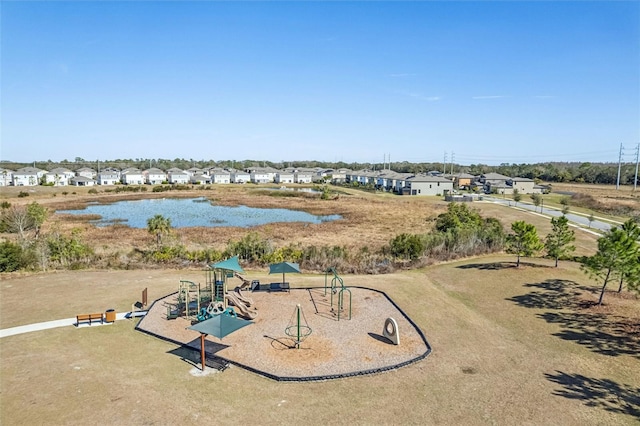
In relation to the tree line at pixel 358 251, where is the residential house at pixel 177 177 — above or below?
above

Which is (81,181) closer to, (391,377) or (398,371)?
(398,371)

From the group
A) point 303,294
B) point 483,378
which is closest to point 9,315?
point 303,294

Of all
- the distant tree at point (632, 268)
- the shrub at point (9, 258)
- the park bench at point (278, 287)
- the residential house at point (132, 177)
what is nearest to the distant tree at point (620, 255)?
the distant tree at point (632, 268)

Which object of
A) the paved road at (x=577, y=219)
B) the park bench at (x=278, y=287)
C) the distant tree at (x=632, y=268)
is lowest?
the park bench at (x=278, y=287)

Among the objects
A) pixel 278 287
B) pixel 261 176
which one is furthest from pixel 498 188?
pixel 261 176

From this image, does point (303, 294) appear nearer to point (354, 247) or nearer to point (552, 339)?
point (552, 339)

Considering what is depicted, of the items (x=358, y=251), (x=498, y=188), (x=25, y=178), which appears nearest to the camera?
(x=358, y=251)

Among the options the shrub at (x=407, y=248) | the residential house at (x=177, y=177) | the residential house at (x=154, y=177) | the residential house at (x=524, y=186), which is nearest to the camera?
the shrub at (x=407, y=248)

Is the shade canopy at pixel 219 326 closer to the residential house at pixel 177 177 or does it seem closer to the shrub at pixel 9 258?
the shrub at pixel 9 258
